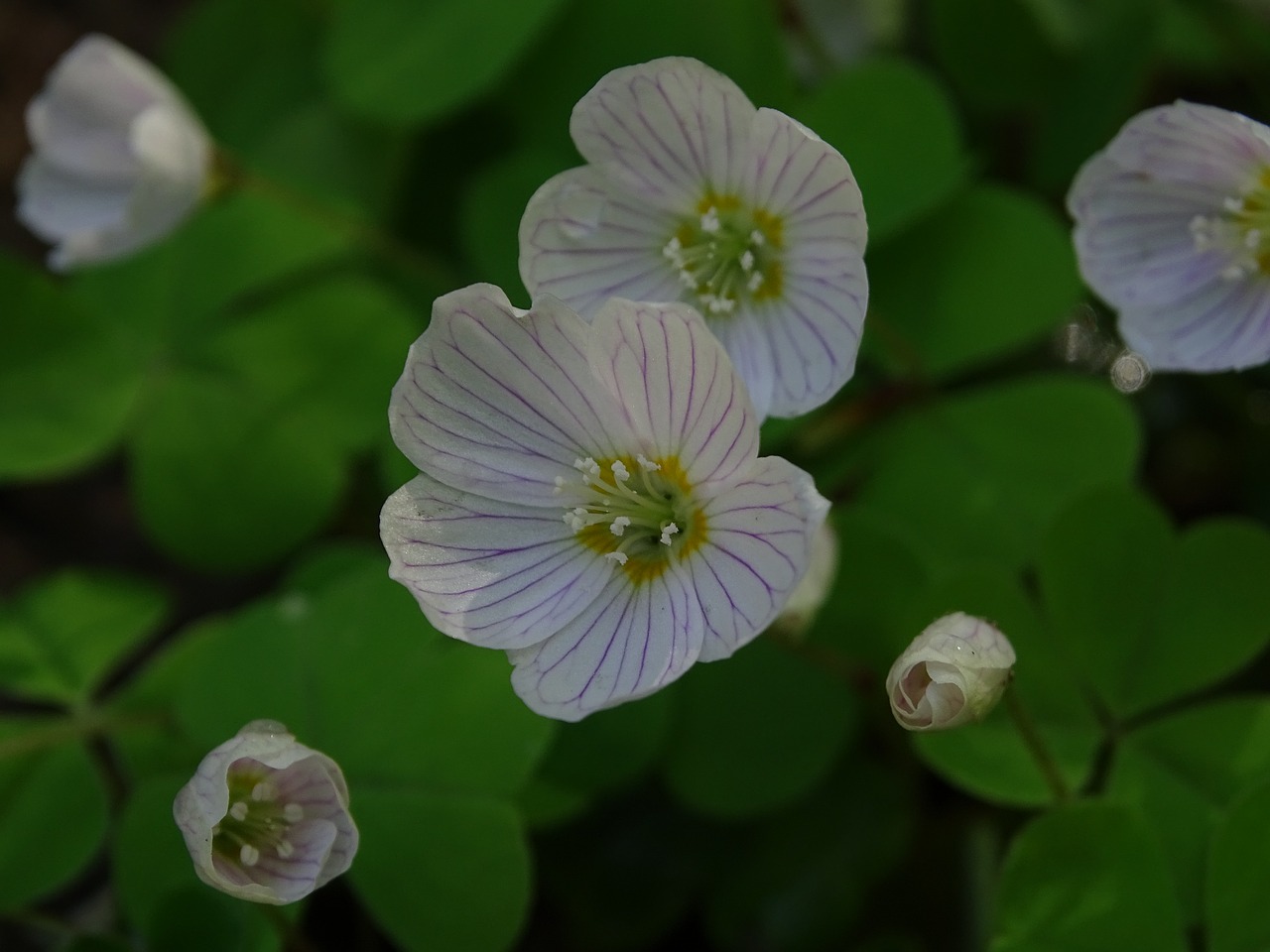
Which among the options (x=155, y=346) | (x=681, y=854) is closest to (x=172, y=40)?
(x=155, y=346)

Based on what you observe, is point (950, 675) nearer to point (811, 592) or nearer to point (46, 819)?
point (811, 592)

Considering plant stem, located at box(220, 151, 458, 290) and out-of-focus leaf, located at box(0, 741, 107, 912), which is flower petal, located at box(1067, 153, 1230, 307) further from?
out-of-focus leaf, located at box(0, 741, 107, 912)

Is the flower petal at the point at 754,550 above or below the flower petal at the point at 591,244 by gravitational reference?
below

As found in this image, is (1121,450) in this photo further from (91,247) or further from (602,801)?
(91,247)

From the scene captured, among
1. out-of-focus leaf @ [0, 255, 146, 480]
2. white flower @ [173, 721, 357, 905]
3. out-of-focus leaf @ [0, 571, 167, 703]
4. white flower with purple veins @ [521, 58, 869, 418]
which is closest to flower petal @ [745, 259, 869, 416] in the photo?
white flower with purple veins @ [521, 58, 869, 418]

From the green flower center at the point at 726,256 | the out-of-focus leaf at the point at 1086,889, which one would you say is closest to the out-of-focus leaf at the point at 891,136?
the green flower center at the point at 726,256

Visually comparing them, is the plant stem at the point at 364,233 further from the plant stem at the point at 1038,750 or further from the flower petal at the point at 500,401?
the plant stem at the point at 1038,750
